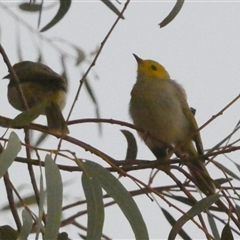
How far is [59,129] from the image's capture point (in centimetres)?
148

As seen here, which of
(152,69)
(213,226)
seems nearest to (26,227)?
(213,226)

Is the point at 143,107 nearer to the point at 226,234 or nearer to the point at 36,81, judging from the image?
the point at 36,81

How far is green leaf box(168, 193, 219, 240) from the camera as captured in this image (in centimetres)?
146

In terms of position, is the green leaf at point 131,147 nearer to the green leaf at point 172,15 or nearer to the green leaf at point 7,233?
the green leaf at point 172,15

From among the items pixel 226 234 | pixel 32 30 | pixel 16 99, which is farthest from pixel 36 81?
pixel 226 234

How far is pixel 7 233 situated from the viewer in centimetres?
149

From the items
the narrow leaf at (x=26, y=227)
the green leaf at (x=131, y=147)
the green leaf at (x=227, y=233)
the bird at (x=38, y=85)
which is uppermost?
the bird at (x=38, y=85)

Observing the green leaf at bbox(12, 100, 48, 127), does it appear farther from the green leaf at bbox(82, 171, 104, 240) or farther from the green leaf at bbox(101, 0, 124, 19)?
the green leaf at bbox(101, 0, 124, 19)

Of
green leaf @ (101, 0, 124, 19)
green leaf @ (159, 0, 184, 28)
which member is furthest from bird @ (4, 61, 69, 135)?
green leaf @ (159, 0, 184, 28)

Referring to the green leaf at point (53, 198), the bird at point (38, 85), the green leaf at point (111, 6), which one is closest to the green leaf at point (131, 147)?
the bird at point (38, 85)

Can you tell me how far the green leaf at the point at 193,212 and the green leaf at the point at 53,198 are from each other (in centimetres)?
31

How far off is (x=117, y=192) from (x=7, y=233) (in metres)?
0.28

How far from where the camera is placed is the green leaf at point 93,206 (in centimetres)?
132

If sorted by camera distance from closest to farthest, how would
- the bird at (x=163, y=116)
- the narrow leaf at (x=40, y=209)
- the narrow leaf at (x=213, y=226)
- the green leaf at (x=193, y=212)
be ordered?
the narrow leaf at (x=40, y=209)
the green leaf at (x=193, y=212)
the narrow leaf at (x=213, y=226)
the bird at (x=163, y=116)
